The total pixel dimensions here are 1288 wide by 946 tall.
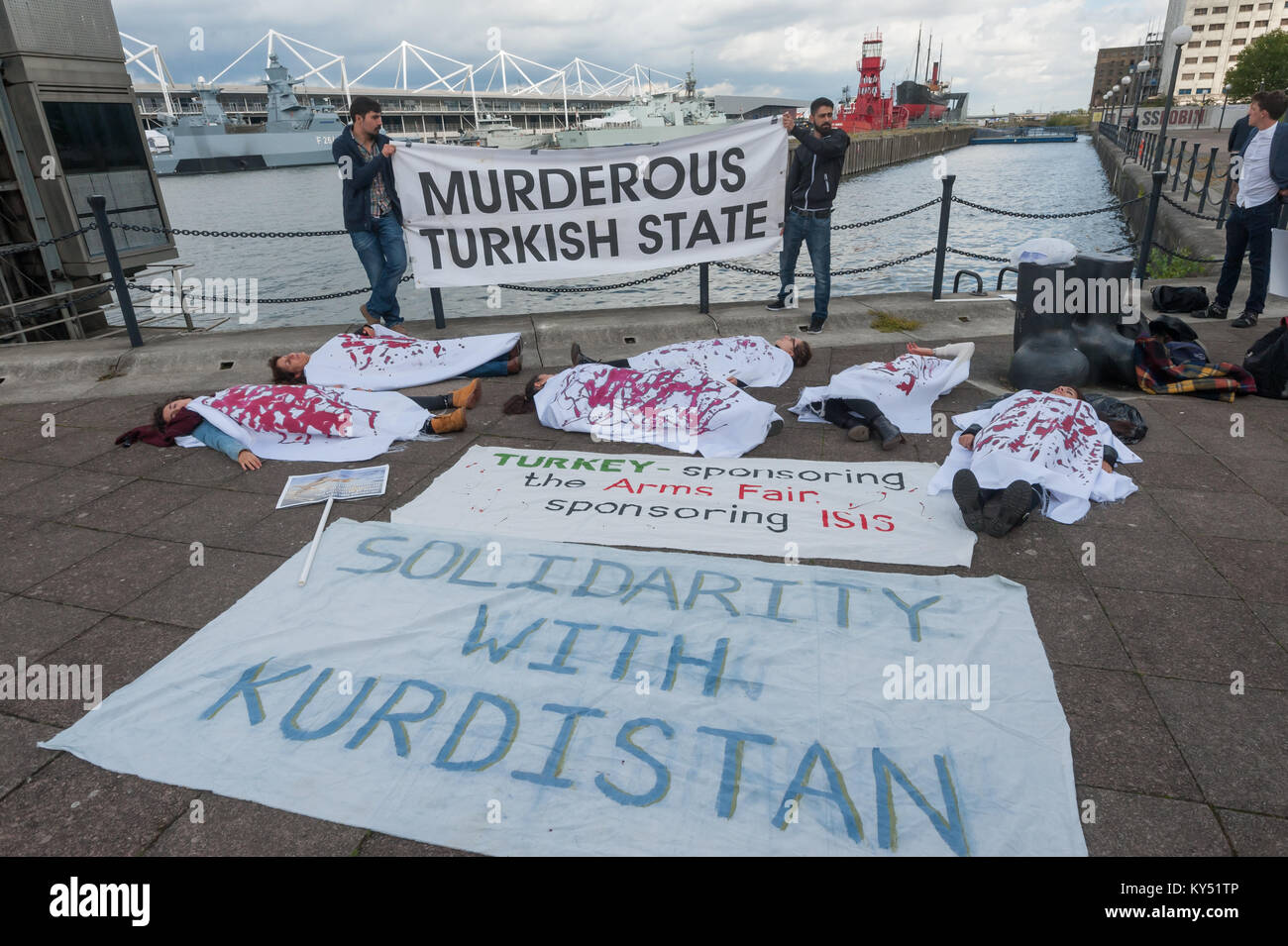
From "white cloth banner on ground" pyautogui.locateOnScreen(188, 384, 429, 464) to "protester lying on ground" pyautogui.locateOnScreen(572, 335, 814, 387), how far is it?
1734mm

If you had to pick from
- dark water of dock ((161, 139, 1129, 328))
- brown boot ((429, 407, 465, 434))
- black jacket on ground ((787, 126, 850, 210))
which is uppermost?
black jacket on ground ((787, 126, 850, 210))

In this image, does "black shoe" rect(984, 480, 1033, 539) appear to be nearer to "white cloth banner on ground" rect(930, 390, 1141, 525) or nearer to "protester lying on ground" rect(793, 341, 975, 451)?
"white cloth banner on ground" rect(930, 390, 1141, 525)

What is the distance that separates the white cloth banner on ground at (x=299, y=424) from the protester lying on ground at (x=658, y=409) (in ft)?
3.66

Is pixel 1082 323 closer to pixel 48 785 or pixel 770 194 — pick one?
pixel 770 194

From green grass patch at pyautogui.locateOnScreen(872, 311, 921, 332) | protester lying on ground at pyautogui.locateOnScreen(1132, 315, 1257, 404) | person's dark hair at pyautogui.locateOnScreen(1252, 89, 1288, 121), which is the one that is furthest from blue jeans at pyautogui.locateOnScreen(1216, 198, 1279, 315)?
green grass patch at pyautogui.locateOnScreen(872, 311, 921, 332)

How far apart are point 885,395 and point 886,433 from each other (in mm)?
569

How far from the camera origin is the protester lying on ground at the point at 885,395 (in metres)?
5.18

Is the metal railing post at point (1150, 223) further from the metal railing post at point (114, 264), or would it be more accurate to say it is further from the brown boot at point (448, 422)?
the metal railing post at point (114, 264)

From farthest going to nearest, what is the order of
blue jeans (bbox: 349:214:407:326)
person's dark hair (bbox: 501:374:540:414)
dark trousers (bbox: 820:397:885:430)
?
blue jeans (bbox: 349:214:407:326), person's dark hair (bbox: 501:374:540:414), dark trousers (bbox: 820:397:885:430)

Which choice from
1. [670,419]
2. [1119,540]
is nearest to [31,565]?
[670,419]

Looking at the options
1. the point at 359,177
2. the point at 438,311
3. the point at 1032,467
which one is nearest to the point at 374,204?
the point at 359,177

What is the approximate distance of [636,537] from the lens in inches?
154

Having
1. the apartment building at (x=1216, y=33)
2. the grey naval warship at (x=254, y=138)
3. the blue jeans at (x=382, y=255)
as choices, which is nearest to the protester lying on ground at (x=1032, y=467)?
the blue jeans at (x=382, y=255)

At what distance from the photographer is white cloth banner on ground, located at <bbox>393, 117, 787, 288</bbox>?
743 centimetres
